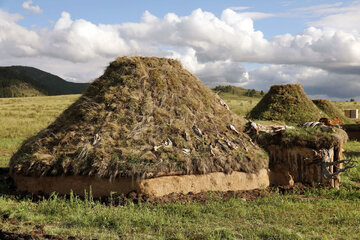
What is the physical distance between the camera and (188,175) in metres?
7.41

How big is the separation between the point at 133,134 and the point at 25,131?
50.0 ft

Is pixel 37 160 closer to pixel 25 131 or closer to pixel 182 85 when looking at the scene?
pixel 182 85

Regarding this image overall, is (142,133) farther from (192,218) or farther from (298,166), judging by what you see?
(298,166)

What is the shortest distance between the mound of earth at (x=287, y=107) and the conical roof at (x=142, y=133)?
830cm

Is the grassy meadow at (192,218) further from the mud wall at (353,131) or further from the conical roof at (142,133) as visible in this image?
the mud wall at (353,131)

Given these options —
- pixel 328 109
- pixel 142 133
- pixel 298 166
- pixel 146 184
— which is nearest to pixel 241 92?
pixel 328 109

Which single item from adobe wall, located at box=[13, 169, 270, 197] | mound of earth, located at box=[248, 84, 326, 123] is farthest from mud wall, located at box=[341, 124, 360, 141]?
adobe wall, located at box=[13, 169, 270, 197]

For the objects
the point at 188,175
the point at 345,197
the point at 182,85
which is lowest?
the point at 345,197

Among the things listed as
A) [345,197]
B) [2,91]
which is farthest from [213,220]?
[2,91]

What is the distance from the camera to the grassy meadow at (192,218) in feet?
17.6

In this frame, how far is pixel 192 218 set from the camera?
6.10 meters

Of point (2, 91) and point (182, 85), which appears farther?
point (2, 91)

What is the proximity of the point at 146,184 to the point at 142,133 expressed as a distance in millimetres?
1222

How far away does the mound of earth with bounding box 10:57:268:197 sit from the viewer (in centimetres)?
730
